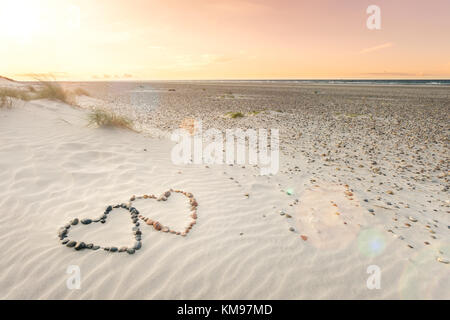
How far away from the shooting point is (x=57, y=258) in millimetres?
2938

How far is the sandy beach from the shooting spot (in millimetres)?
2766

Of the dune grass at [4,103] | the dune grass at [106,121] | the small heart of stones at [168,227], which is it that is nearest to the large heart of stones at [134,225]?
the small heart of stones at [168,227]

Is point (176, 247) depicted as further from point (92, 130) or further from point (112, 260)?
point (92, 130)

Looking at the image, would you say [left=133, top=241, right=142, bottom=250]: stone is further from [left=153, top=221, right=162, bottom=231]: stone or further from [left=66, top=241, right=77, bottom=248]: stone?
[left=66, top=241, right=77, bottom=248]: stone

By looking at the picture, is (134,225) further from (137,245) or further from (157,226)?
(137,245)

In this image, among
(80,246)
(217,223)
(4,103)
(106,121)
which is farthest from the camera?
(106,121)

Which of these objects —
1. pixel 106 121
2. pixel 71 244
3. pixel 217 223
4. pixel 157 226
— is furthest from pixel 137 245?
pixel 106 121

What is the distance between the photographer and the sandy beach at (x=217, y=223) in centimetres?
277

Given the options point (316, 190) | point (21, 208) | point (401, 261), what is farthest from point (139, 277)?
point (316, 190)

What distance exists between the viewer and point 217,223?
3859mm

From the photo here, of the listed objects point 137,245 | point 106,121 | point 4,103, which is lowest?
point 137,245
